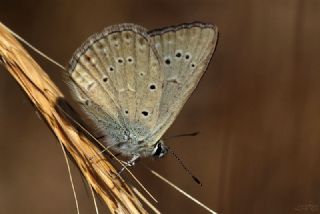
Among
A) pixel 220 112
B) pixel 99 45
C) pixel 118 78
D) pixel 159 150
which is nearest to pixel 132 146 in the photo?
pixel 159 150

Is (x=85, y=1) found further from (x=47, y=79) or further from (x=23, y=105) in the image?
(x=47, y=79)

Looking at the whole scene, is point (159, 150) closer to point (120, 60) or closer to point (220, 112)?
point (120, 60)

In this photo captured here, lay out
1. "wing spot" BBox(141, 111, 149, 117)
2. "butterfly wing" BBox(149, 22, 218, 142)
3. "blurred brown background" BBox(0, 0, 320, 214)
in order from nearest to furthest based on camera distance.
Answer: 1. "butterfly wing" BBox(149, 22, 218, 142)
2. "wing spot" BBox(141, 111, 149, 117)
3. "blurred brown background" BBox(0, 0, 320, 214)

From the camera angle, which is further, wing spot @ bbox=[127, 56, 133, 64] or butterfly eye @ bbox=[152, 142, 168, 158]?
butterfly eye @ bbox=[152, 142, 168, 158]

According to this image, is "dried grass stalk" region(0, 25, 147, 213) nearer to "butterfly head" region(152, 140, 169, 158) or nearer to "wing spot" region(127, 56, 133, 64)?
"wing spot" region(127, 56, 133, 64)

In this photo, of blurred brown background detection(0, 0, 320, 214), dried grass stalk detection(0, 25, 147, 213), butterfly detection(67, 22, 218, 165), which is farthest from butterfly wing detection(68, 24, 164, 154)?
blurred brown background detection(0, 0, 320, 214)

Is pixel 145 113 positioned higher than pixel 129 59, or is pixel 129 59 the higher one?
pixel 129 59

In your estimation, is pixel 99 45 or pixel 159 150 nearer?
pixel 99 45

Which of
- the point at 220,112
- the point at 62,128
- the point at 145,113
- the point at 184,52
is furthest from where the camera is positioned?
the point at 220,112
